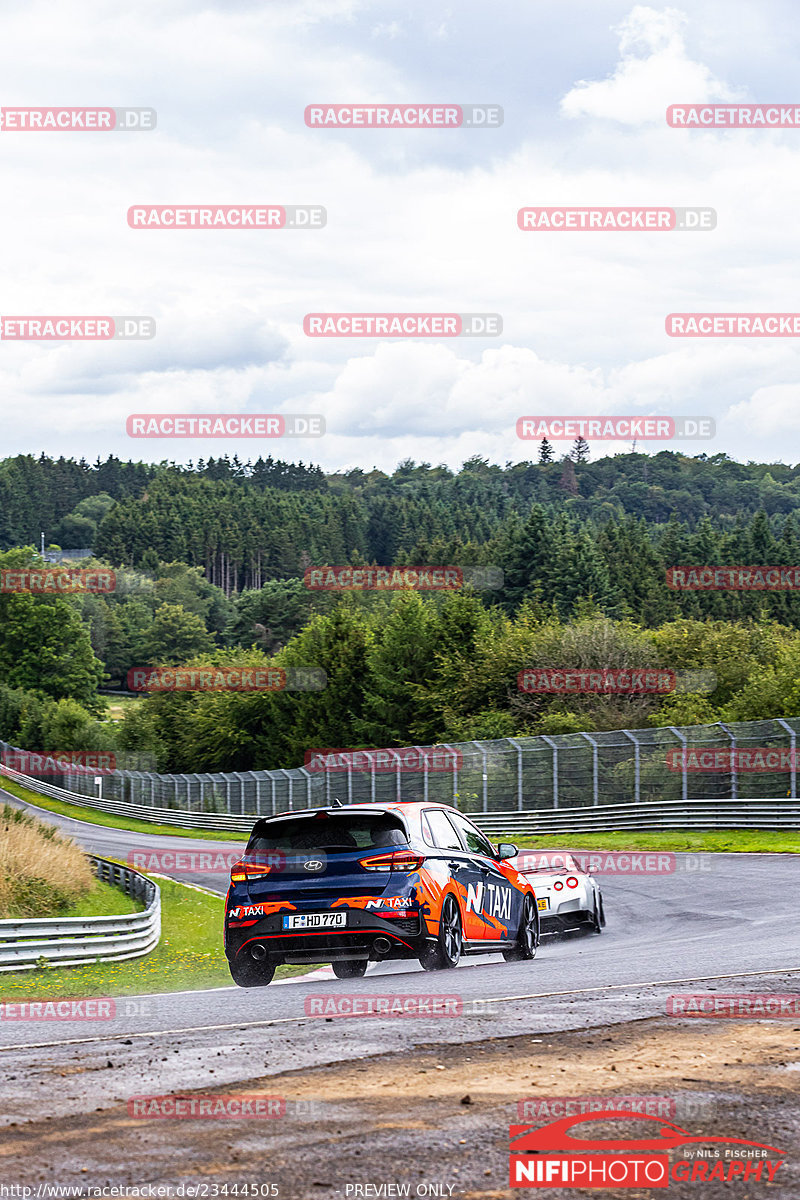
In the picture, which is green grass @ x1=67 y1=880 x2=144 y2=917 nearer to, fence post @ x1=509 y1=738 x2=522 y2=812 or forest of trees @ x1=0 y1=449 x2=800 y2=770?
fence post @ x1=509 y1=738 x2=522 y2=812

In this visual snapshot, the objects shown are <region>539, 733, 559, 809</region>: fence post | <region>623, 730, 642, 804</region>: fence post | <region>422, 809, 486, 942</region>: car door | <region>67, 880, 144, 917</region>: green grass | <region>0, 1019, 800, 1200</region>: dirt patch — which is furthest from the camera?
<region>539, 733, 559, 809</region>: fence post

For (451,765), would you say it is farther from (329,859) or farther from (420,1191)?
(420,1191)

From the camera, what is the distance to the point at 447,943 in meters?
11.6

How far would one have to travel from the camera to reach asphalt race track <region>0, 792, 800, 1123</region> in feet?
23.0

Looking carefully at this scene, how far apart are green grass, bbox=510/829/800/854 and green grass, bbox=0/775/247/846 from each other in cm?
1771

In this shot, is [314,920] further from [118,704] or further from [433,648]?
[118,704]

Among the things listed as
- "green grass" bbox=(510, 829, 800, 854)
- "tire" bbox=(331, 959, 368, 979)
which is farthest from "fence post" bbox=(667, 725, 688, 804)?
"tire" bbox=(331, 959, 368, 979)

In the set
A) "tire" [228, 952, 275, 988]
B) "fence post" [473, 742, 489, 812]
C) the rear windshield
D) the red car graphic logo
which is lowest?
"fence post" [473, 742, 489, 812]

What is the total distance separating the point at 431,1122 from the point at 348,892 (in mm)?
5600

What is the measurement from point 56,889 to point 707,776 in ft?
51.4

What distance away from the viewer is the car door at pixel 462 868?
11.9 metres

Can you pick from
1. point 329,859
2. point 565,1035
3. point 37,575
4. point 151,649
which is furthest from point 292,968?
point 151,649

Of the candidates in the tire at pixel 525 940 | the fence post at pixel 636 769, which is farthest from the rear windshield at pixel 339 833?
the fence post at pixel 636 769

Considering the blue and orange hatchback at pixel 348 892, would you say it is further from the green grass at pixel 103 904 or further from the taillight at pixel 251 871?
the green grass at pixel 103 904
